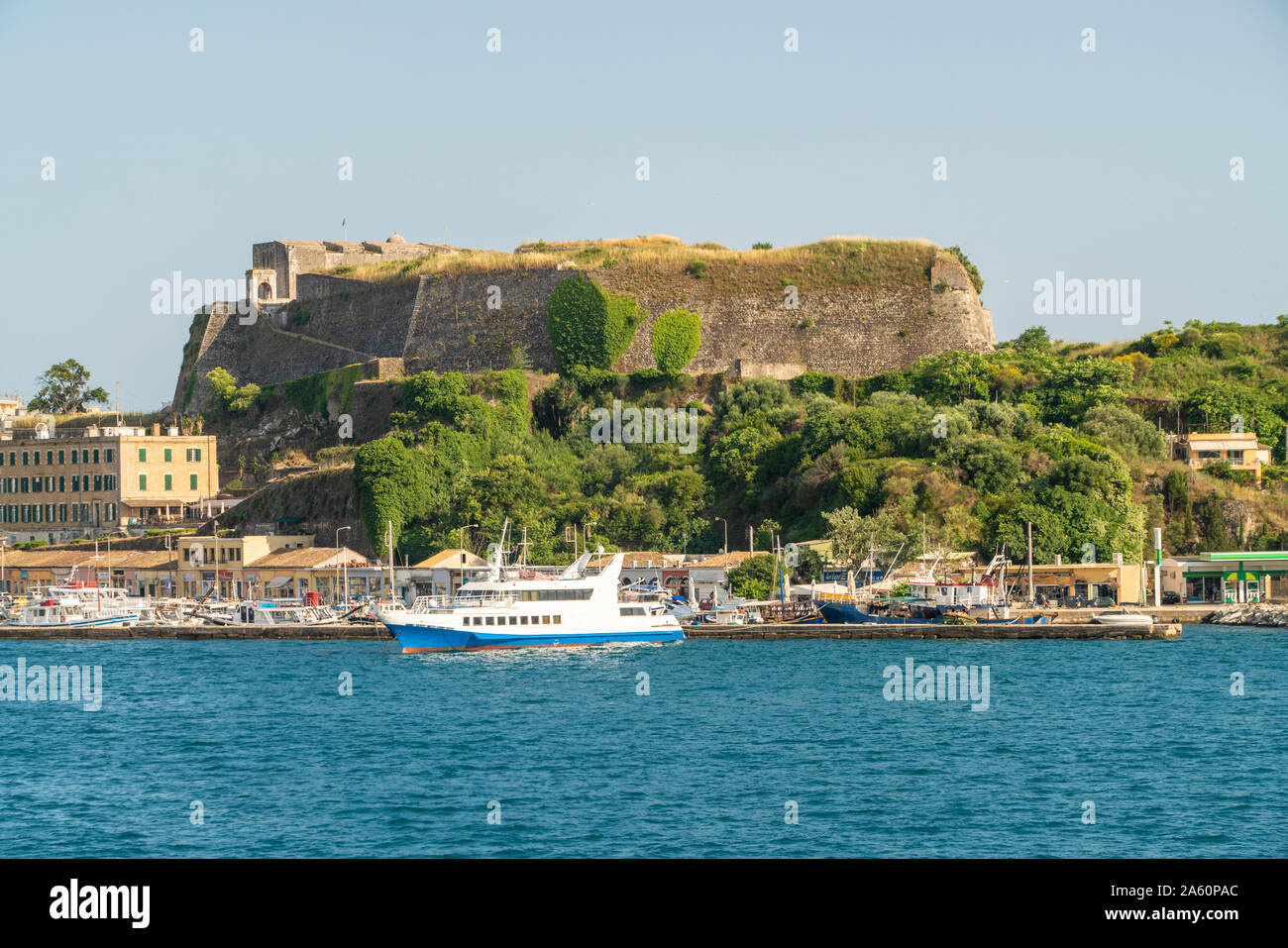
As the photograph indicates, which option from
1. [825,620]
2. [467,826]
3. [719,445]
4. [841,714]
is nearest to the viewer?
[467,826]

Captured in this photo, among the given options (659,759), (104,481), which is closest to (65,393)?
(104,481)

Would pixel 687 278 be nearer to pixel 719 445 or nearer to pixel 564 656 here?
pixel 719 445

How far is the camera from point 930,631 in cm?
5494

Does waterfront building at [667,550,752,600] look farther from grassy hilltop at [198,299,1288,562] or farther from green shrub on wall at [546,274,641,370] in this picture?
green shrub on wall at [546,274,641,370]

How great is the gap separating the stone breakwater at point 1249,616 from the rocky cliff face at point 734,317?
69.6 ft

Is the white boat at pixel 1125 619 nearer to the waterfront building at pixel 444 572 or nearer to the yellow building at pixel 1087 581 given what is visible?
the yellow building at pixel 1087 581

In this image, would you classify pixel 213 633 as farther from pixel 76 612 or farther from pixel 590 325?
pixel 590 325

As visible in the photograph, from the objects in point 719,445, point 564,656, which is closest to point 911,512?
point 719,445

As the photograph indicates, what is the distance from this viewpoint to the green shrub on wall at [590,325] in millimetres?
75562

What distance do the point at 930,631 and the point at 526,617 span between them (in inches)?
582

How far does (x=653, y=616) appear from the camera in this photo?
53938mm

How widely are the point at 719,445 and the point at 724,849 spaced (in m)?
46.9

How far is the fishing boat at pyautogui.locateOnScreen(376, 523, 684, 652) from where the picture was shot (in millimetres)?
52375

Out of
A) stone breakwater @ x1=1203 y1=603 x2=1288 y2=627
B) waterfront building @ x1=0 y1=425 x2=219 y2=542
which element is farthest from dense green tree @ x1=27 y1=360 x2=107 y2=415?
stone breakwater @ x1=1203 y1=603 x2=1288 y2=627
